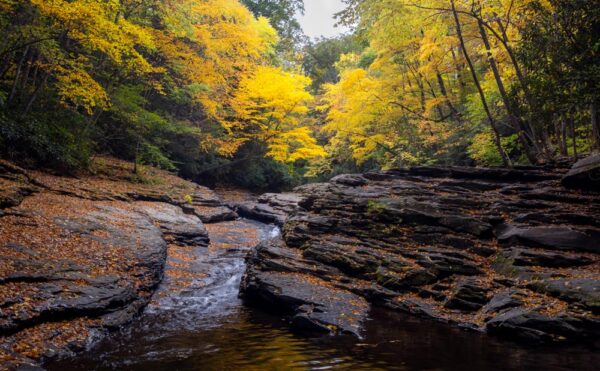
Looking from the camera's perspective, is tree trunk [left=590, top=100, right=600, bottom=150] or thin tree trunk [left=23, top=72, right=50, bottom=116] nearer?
tree trunk [left=590, top=100, right=600, bottom=150]

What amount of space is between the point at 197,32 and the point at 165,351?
15.7m

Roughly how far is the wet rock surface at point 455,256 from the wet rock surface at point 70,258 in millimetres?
3012

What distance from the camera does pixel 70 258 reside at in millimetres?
7973

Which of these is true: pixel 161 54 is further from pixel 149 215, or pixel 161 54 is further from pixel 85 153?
pixel 149 215

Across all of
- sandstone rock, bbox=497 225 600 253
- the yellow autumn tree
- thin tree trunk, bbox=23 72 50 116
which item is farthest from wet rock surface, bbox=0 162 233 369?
the yellow autumn tree

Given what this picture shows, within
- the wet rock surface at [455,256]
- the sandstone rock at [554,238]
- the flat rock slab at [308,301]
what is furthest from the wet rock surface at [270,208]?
the sandstone rock at [554,238]

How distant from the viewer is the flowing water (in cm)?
557

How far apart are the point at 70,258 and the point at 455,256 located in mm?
9088

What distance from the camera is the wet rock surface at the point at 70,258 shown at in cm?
581

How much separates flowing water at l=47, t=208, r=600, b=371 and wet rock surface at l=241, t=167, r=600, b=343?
546mm

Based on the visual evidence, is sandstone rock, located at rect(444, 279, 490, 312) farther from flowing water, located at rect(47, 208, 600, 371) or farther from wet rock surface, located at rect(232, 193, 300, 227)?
wet rock surface, located at rect(232, 193, 300, 227)

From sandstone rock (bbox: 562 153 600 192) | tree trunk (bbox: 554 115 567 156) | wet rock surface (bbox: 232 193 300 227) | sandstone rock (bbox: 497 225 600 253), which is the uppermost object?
tree trunk (bbox: 554 115 567 156)

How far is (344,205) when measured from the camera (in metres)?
13.2

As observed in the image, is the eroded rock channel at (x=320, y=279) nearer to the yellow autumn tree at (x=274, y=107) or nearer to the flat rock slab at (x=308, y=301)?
the flat rock slab at (x=308, y=301)
